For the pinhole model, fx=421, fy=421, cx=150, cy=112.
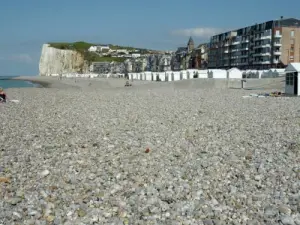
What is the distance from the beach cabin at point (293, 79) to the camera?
25.3 m

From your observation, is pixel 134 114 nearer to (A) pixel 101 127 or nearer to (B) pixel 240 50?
(A) pixel 101 127

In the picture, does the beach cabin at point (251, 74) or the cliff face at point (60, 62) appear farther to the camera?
the cliff face at point (60, 62)

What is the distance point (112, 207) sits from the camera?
20.0ft

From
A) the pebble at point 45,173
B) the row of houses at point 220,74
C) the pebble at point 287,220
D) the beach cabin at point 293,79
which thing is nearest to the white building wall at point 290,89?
the beach cabin at point 293,79

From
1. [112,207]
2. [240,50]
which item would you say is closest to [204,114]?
[112,207]

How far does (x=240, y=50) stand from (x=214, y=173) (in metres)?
91.5

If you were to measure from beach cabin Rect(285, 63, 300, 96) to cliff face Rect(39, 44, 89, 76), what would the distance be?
170 m

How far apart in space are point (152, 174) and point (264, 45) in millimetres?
83444

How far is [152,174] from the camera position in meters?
7.68

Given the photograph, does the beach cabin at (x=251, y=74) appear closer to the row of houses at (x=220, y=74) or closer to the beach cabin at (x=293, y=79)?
the row of houses at (x=220, y=74)

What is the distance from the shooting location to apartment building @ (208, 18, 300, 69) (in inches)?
3305

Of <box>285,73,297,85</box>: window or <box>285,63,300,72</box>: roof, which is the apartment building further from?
<box>285,63,300,72</box>: roof

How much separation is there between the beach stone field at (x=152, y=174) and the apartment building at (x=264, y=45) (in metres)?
74.5

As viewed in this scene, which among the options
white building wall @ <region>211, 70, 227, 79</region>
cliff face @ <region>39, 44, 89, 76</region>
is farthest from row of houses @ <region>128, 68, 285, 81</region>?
cliff face @ <region>39, 44, 89, 76</region>
